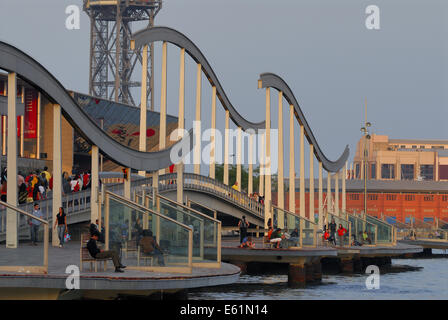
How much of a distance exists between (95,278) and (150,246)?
2.65 m

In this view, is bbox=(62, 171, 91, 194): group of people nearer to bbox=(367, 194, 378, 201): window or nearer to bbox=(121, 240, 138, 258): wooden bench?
bbox=(121, 240, 138, 258): wooden bench

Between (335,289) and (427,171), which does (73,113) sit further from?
(427,171)

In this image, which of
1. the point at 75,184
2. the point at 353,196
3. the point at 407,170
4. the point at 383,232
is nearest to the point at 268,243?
the point at 75,184

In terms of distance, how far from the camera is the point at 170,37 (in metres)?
45.4

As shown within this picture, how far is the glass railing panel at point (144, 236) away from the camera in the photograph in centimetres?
2297

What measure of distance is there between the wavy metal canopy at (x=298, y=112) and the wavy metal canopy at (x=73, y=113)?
13388 mm

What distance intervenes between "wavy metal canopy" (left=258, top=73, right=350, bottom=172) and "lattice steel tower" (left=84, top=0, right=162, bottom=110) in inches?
2732

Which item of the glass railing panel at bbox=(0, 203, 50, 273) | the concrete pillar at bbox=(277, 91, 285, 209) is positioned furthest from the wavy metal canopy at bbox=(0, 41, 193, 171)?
the concrete pillar at bbox=(277, 91, 285, 209)

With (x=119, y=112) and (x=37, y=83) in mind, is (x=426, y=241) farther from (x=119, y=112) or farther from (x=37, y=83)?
(x=37, y=83)

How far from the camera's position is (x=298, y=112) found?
2053 inches

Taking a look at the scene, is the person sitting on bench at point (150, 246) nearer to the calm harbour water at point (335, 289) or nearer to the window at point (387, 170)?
the calm harbour water at point (335, 289)
